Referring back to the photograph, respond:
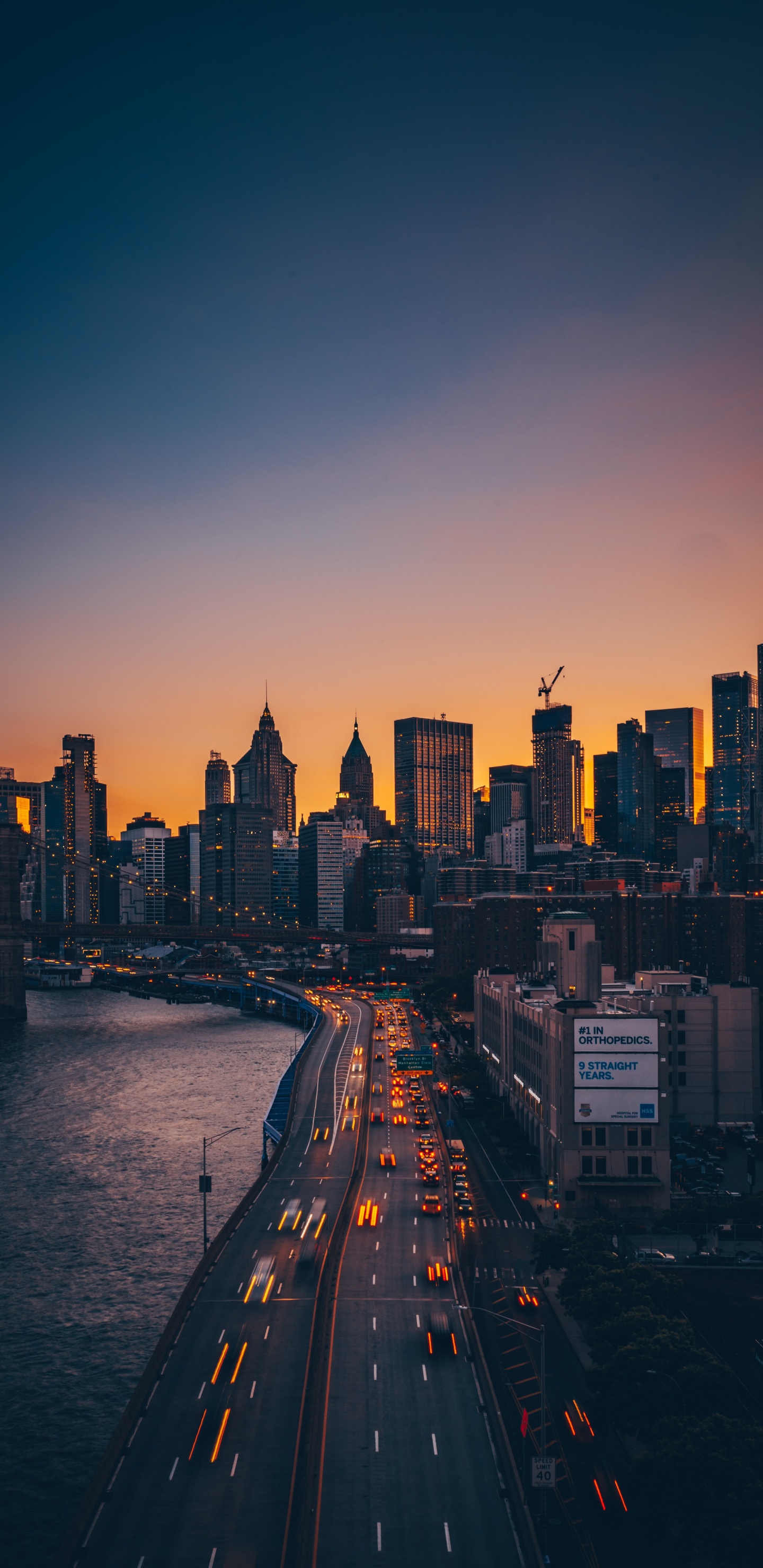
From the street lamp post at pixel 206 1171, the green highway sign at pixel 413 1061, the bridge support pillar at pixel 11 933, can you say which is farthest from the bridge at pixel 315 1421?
the bridge support pillar at pixel 11 933

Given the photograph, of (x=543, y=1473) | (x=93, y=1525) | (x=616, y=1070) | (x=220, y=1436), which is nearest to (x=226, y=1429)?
(x=220, y=1436)

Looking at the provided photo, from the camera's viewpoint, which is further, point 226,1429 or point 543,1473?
point 226,1429

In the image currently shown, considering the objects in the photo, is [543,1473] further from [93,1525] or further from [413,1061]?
[413,1061]

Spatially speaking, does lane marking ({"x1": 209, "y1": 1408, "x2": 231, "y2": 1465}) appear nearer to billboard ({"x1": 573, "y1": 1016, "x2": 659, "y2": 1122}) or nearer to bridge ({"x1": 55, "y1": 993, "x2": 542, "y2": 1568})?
bridge ({"x1": 55, "y1": 993, "x2": 542, "y2": 1568})

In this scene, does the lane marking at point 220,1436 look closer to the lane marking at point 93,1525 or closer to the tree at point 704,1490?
the lane marking at point 93,1525

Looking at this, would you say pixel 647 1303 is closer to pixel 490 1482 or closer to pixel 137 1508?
pixel 490 1482

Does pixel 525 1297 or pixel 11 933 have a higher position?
pixel 11 933

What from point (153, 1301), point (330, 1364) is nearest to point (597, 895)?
point (153, 1301)
